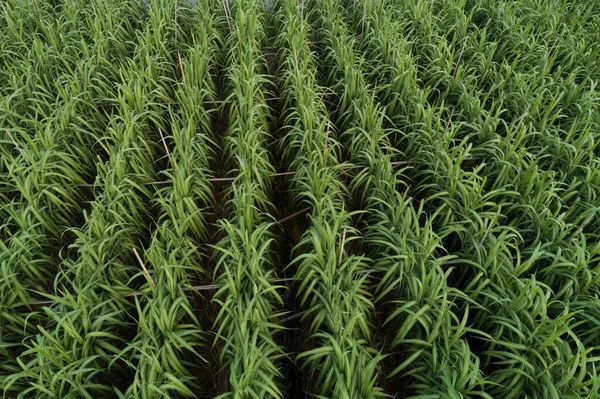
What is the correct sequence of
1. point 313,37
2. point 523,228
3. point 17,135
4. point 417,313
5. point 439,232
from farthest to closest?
point 313,37 → point 17,135 → point 523,228 → point 439,232 → point 417,313

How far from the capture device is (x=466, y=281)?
2.25 metres

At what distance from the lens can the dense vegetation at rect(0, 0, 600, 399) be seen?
176 cm

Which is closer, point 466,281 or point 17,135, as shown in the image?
point 466,281

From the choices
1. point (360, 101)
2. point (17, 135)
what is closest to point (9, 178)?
point (17, 135)

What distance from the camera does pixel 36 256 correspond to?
225 cm

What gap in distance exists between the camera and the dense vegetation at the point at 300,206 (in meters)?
1.76

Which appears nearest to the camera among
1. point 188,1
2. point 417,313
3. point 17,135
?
point 417,313

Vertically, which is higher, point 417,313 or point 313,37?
point 313,37

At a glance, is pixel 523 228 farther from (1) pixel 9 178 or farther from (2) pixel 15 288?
(1) pixel 9 178

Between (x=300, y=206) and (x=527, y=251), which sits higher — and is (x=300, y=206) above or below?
below

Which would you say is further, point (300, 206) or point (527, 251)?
point (300, 206)

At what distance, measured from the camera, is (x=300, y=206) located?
8.94 feet

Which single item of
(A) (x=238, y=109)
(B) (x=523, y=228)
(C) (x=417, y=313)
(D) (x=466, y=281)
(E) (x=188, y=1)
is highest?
(E) (x=188, y=1)

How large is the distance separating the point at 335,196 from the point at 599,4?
3337 mm
